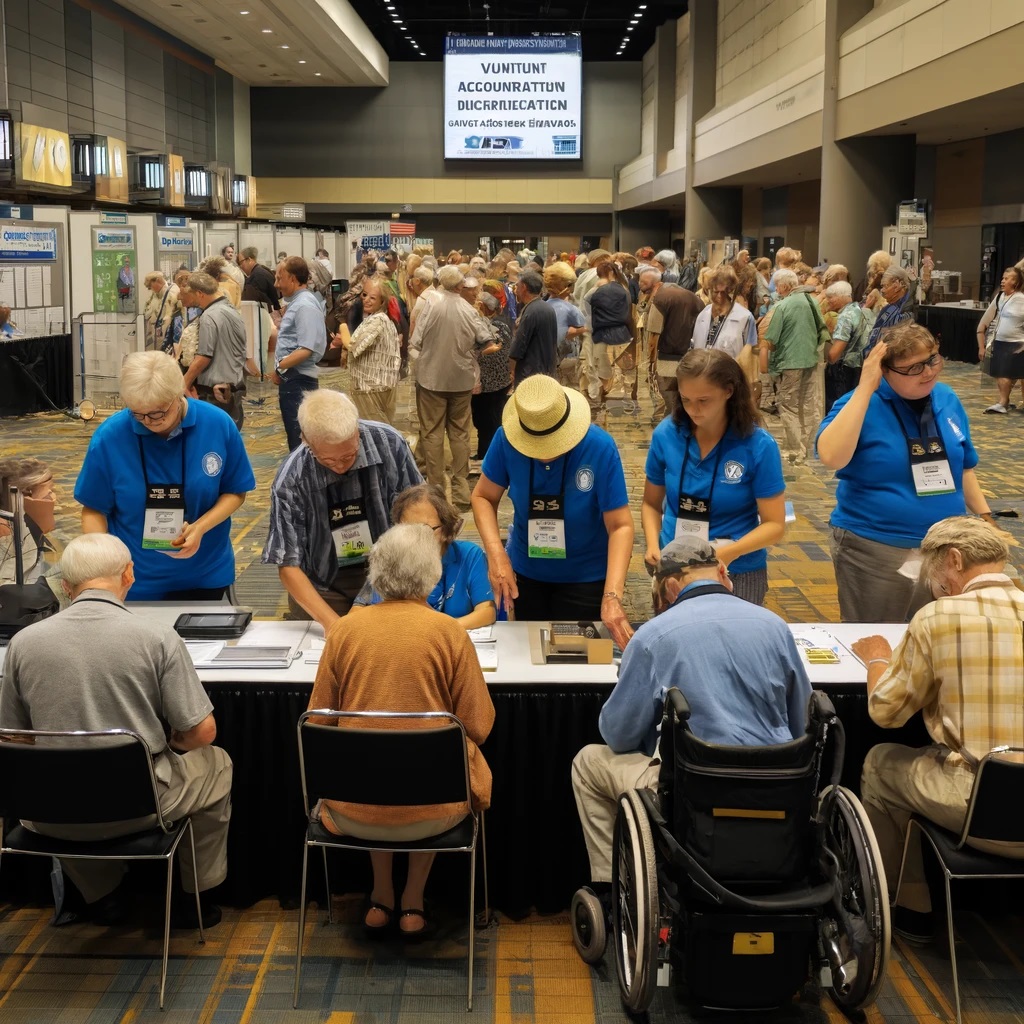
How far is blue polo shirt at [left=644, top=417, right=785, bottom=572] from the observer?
3.72m

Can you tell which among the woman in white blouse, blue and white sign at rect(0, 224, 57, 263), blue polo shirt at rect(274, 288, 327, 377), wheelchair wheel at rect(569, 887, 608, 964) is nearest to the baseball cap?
wheelchair wheel at rect(569, 887, 608, 964)

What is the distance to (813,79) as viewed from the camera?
1766 centimetres

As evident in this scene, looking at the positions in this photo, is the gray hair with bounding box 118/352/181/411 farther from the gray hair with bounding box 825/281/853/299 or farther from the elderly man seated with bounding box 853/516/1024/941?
the gray hair with bounding box 825/281/853/299

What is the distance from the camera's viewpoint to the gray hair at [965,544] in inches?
109

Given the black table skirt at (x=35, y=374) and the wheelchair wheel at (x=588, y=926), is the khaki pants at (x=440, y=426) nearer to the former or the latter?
the wheelchair wheel at (x=588, y=926)

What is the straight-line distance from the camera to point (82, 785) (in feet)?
8.91

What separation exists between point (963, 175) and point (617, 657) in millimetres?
18491

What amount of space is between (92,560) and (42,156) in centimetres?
1376

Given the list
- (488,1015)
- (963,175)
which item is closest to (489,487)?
(488,1015)

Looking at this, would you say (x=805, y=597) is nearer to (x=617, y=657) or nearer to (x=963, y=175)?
(x=617, y=657)

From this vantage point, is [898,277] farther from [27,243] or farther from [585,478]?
[27,243]

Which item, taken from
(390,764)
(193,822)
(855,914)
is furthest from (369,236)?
(855,914)

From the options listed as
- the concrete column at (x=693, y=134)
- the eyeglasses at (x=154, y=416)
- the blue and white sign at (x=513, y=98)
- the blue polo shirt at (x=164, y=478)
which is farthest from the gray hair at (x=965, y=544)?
the blue and white sign at (x=513, y=98)

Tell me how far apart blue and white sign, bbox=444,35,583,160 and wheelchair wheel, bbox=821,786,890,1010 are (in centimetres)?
3258
